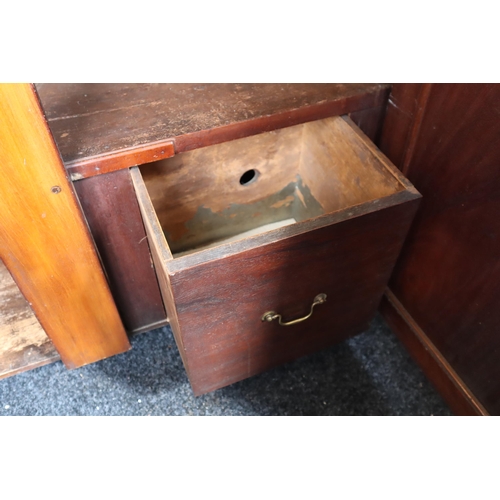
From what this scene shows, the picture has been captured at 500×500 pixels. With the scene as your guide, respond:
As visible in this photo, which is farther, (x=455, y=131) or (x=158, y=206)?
(x=158, y=206)

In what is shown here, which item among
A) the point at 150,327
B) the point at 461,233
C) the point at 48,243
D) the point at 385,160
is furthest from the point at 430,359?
the point at 48,243

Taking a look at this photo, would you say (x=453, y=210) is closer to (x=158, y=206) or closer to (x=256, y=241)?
(x=256, y=241)

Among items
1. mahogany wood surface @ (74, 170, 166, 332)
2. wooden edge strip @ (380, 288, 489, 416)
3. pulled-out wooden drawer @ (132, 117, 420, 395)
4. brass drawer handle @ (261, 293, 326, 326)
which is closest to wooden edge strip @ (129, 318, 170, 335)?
mahogany wood surface @ (74, 170, 166, 332)

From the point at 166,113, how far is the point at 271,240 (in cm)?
26

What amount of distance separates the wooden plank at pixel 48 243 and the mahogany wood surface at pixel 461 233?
1.58 ft

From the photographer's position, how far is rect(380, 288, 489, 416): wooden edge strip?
29.9 inches

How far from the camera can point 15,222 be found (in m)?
0.57

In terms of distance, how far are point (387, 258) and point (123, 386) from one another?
19.6 inches

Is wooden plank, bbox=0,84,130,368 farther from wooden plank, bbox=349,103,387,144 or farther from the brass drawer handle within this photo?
wooden plank, bbox=349,103,387,144

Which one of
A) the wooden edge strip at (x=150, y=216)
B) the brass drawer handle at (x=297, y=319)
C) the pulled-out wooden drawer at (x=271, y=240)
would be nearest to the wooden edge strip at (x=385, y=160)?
the pulled-out wooden drawer at (x=271, y=240)

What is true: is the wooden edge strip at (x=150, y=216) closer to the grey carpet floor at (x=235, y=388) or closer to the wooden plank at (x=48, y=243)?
the wooden plank at (x=48, y=243)

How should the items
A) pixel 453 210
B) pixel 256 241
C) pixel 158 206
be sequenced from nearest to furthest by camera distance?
pixel 256 241 → pixel 453 210 → pixel 158 206

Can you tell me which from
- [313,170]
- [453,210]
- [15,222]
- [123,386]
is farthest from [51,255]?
[453,210]

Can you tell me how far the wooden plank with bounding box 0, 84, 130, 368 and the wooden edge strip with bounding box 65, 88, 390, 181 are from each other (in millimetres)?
45
